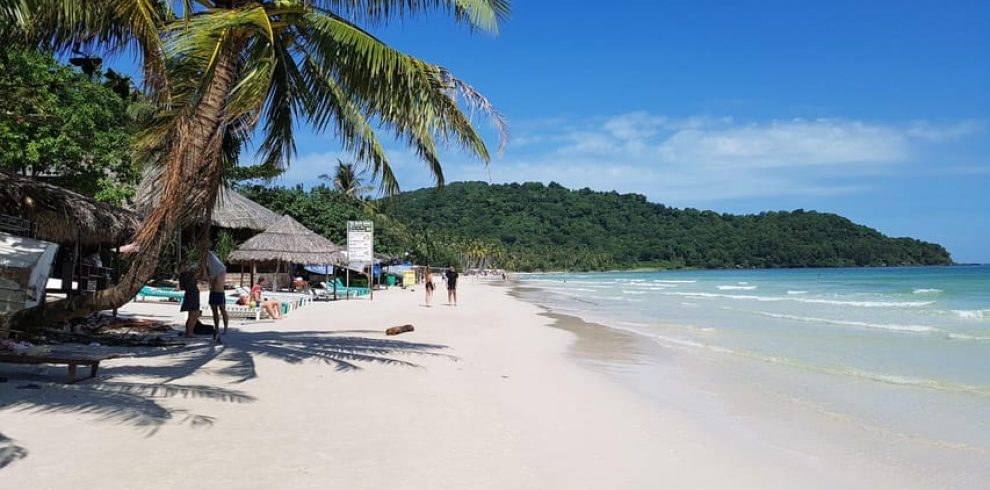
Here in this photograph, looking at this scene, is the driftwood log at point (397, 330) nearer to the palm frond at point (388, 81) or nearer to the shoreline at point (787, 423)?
the shoreline at point (787, 423)

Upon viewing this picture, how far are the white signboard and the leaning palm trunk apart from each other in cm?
1463

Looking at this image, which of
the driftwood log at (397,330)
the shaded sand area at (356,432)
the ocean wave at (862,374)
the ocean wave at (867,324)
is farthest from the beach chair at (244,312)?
the ocean wave at (867,324)

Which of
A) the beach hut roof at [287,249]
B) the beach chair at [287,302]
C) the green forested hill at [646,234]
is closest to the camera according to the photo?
the beach chair at [287,302]

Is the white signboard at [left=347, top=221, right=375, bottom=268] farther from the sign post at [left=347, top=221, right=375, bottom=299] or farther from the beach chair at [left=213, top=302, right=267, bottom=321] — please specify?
the beach chair at [left=213, top=302, right=267, bottom=321]

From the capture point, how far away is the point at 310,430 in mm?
4621

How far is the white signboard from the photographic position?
20.5 meters

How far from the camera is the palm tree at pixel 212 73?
17.6 feet

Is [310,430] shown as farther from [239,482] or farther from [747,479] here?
[747,479]

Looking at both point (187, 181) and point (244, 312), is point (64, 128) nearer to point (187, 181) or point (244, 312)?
point (244, 312)

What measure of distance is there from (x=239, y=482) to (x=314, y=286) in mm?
27225

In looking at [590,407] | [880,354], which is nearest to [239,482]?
[590,407]

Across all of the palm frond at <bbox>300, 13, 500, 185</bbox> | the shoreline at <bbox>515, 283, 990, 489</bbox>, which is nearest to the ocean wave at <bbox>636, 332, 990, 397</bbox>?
the shoreline at <bbox>515, 283, 990, 489</bbox>

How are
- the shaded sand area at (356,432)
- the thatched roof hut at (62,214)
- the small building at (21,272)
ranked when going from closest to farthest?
the shaded sand area at (356,432) → the small building at (21,272) → the thatched roof hut at (62,214)

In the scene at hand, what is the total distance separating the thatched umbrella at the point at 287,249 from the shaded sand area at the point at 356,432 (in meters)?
14.0
